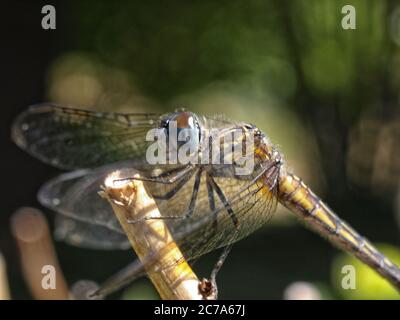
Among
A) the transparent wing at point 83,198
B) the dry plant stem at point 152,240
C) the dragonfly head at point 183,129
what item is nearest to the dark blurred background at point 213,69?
the transparent wing at point 83,198

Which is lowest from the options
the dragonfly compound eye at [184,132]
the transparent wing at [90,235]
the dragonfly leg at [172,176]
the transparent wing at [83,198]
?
the transparent wing at [90,235]

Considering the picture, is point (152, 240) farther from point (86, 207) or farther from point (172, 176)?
point (86, 207)

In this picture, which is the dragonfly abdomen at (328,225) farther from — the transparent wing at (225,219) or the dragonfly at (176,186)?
the transparent wing at (225,219)

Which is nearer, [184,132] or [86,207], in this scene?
[184,132]

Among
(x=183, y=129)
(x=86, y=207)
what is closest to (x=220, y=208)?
(x=183, y=129)

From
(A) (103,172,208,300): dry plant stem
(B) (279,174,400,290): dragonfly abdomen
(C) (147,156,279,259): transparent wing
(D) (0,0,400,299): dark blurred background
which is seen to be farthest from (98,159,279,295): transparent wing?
(D) (0,0,400,299): dark blurred background

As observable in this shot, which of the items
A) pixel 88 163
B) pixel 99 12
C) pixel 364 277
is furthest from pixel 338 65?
pixel 88 163

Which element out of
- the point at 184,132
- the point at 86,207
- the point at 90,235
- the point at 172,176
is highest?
the point at 184,132
